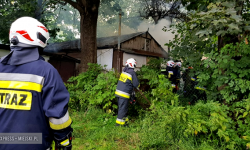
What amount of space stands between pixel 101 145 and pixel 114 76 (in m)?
2.37

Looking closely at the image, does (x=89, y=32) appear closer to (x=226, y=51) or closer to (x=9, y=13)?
(x=226, y=51)

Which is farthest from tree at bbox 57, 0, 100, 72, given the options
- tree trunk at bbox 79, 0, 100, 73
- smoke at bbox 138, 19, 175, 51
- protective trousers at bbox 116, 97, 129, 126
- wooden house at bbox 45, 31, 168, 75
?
smoke at bbox 138, 19, 175, 51

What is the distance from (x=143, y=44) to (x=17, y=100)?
14.8 m

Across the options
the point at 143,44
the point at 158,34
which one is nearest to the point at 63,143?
the point at 143,44

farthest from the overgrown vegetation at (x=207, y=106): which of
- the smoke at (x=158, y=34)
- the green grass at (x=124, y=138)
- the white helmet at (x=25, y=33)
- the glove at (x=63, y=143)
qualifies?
the smoke at (x=158, y=34)

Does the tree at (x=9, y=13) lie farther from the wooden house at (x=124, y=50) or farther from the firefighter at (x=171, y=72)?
the firefighter at (x=171, y=72)

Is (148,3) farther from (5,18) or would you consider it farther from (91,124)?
(91,124)

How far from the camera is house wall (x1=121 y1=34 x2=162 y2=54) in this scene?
14.2 meters

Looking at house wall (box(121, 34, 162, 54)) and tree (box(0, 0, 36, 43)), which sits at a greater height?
tree (box(0, 0, 36, 43))

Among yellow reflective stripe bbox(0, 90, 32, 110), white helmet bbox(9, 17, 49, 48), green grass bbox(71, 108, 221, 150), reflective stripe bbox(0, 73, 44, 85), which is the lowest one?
green grass bbox(71, 108, 221, 150)

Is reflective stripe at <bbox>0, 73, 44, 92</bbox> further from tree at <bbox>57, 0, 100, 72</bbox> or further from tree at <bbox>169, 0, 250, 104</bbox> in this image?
tree at <bbox>57, 0, 100, 72</bbox>

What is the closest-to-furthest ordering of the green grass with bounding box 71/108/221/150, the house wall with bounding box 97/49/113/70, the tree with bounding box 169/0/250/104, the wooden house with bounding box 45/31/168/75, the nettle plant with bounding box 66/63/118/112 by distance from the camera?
the tree with bounding box 169/0/250/104, the green grass with bounding box 71/108/221/150, the nettle plant with bounding box 66/63/118/112, the wooden house with bounding box 45/31/168/75, the house wall with bounding box 97/49/113/70

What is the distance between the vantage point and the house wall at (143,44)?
1420 centimetres

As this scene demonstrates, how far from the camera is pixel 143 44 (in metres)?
15.6
